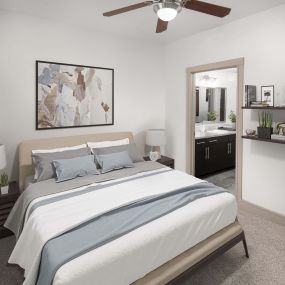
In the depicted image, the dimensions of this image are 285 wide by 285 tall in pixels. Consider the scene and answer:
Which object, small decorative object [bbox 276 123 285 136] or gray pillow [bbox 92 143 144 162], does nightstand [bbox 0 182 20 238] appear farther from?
small decorative object [bbox 276 123 285 136]

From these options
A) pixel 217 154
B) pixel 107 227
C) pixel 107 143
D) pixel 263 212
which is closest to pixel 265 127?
pixel 263 212

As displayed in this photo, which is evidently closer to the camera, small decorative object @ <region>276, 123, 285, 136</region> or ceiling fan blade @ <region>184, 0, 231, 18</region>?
ceiling fan blade @ <region>184, 0, 231, 18</region>

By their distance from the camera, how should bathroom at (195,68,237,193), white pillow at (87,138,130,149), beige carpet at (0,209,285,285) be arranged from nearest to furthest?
beige carpet at (0,209,285,285), white pillow at (87,138,130,149), bathroom at (195,68,237,193)

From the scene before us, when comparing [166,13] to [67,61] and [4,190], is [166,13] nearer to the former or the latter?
[67,61]

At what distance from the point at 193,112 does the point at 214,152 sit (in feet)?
3.61

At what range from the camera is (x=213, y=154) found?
473 cm

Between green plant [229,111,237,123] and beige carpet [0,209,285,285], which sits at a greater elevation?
green plant [229,111,237,123]

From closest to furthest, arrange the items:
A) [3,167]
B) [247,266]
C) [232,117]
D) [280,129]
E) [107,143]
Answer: [247,266] < [3,167] < [280,129] < [107,143] < [232,117]

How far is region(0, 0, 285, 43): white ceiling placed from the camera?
105 inches

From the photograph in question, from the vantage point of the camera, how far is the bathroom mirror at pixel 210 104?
17.4 feet

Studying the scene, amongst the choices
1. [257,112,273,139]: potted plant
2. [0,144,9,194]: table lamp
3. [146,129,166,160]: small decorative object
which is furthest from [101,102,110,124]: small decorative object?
[257,112,273,139]: potted plant

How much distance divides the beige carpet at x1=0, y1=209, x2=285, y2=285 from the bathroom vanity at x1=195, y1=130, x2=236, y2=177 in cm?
181

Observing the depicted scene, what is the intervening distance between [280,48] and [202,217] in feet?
7.20

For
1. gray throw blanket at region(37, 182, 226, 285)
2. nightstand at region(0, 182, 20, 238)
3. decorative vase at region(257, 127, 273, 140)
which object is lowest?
nightstand at region(0, 182, 20, 238)
